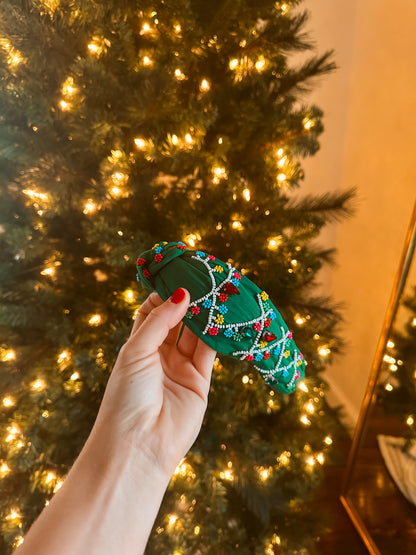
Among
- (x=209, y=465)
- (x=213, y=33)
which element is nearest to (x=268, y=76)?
(x=213, y=33)

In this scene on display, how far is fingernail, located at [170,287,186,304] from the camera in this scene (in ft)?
1.84

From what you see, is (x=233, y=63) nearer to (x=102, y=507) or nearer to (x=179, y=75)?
(x=179, y=75)

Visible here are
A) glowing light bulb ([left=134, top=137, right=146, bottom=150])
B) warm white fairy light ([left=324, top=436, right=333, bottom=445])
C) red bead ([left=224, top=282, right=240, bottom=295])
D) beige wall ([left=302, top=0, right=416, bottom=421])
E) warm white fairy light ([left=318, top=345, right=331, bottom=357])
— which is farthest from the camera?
beige wall ([left=302, top=0, right=416, bottom=421])

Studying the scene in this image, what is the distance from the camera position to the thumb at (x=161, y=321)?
557mm

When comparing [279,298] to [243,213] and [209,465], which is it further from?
[209,465]

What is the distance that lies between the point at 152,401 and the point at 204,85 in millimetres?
696

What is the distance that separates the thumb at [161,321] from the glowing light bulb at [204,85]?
51 cm

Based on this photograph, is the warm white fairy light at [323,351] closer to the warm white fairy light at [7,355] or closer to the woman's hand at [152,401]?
the woman's hand at [152,401]

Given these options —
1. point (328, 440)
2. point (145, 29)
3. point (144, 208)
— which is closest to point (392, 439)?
point (328, 440)

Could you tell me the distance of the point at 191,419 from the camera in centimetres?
65

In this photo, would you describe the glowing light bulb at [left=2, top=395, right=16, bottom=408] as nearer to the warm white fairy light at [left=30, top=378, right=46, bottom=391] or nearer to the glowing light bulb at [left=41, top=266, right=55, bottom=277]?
the warm white fairy light at [left=30, top=378, right=46, bottom=391]

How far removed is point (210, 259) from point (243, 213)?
13.0 inches

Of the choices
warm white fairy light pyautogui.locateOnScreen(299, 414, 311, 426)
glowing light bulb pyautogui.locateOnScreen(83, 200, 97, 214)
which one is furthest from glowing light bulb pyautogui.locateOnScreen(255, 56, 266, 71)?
warm white fairy light pyautogui.locateOnScreen(299, 414, 311, 426)

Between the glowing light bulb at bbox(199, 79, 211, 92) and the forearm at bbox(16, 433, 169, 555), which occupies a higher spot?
the glowing light bulb at bbox(199, 79, 211, 92)
